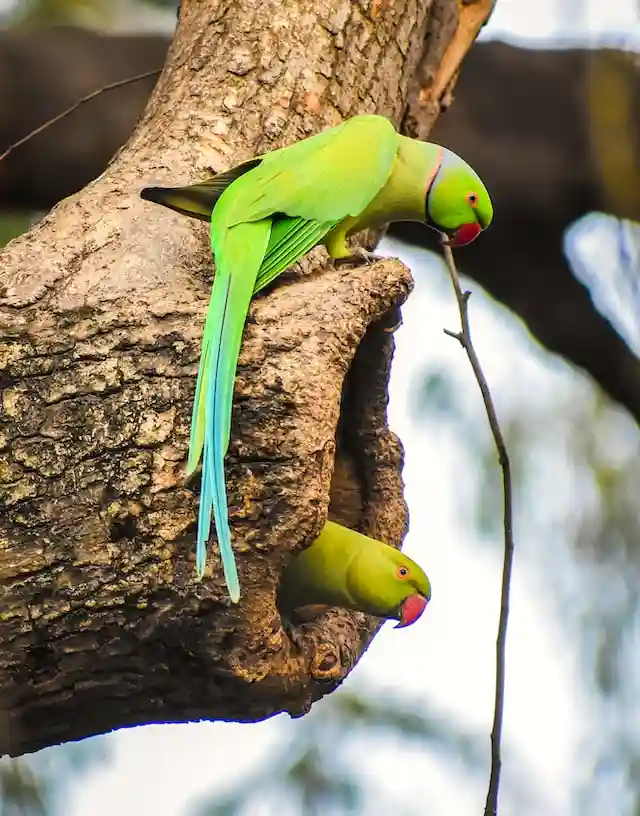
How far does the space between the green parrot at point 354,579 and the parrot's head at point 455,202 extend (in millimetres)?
645

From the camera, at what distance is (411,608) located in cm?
228

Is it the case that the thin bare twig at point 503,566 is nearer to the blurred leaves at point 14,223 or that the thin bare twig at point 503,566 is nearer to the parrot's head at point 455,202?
the parrot's head at point 455,202

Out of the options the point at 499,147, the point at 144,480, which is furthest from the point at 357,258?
the point at 499,147

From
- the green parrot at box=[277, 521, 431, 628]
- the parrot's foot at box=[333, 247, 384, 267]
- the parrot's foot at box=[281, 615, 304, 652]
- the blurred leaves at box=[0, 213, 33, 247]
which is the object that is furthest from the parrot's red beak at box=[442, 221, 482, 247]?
the blurred leaves at box=[0, 213, 33, 247]

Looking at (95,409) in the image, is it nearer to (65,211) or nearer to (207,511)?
(207,511)

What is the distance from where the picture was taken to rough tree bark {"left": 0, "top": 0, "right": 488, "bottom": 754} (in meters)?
1.87

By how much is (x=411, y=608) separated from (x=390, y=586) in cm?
7

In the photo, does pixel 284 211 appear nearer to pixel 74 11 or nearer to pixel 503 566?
pixel 503 566

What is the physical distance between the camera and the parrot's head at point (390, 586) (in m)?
2.23

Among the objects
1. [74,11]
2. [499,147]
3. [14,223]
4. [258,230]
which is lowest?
[14,223]

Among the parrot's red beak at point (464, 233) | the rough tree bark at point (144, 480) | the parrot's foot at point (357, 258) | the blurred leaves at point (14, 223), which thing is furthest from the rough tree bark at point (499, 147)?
the rough tree bark at point (144, 480)

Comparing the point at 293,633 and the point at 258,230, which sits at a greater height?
the point at 258,230

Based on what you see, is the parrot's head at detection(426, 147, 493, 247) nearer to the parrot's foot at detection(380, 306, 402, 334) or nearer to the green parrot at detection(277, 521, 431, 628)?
the parrot's foot at detection(380, 306, 402, 334)

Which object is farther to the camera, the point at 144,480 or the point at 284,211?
the point at 284,211
